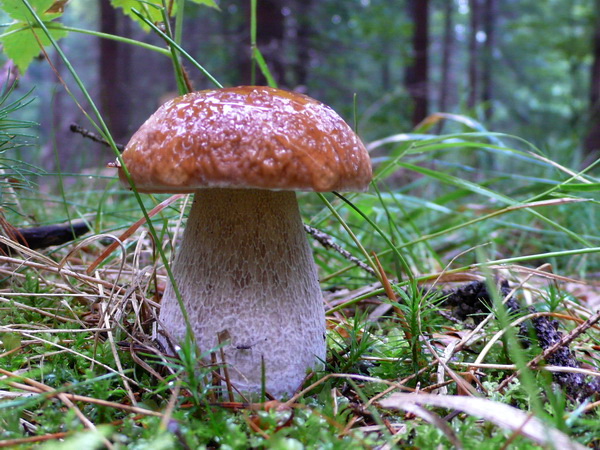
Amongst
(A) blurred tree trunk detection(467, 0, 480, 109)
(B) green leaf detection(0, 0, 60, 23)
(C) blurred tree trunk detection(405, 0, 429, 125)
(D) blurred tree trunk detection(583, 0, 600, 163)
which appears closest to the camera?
(B) green leaf detection(0, 0, 60, 23)

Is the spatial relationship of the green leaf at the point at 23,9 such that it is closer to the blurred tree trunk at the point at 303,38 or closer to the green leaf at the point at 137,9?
the green leaf at the point at 137,9

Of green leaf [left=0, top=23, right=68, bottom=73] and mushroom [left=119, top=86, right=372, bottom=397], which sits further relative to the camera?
green leaf [left=0, top=23, right=68, bottom=73]

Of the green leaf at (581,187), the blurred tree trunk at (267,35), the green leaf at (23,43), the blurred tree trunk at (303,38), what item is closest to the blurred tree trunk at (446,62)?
the blurred tree trunk at (303,38)

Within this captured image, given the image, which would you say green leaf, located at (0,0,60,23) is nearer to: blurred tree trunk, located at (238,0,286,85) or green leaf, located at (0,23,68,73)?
green leaf, located at (0,23,68,73)

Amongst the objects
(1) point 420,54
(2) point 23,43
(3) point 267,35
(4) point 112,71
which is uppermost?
(3) point 267,35

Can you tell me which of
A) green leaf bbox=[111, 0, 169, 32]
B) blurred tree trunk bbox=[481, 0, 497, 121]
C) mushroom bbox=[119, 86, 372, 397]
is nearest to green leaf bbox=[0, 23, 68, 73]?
green leaf bbox=[111, 0, 169, 32]

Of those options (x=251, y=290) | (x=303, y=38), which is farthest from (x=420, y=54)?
(x=251, y=290)

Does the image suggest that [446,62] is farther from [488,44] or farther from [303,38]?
[303,38]
